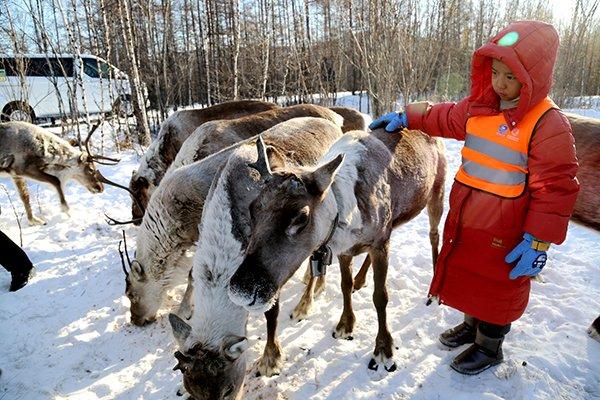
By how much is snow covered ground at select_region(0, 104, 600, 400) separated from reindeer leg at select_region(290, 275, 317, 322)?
9 cm

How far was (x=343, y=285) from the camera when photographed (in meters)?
3.43

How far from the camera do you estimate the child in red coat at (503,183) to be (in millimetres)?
2291

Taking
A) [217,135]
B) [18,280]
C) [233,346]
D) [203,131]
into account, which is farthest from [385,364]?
[18,280]

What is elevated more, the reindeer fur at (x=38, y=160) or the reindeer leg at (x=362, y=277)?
the reindeer fur at (x=38, y=160)

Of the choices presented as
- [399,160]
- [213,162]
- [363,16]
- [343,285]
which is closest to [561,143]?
[399,160]

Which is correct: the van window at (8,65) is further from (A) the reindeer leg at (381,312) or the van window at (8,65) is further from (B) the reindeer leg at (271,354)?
(A) the reindeer leg at (381,312)

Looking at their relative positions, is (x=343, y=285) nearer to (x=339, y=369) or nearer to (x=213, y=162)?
(x=339, y=369)

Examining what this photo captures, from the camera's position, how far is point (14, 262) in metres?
4.26

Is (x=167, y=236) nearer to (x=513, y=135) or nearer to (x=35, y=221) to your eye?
(x=513, y=135)

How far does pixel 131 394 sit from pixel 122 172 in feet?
23.5

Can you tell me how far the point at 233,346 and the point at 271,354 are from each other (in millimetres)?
1020

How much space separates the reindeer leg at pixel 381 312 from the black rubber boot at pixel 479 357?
0.49 metres

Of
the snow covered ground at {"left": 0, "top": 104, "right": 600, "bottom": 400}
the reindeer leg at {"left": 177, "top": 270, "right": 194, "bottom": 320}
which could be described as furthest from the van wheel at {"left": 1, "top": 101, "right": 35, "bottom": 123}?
the reindeer leg at {"left": 177, "top": 270, "right": 194, "bottom": 320}

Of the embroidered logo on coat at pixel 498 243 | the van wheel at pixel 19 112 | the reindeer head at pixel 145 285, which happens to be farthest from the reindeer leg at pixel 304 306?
the van wheel at pixel 19 112
